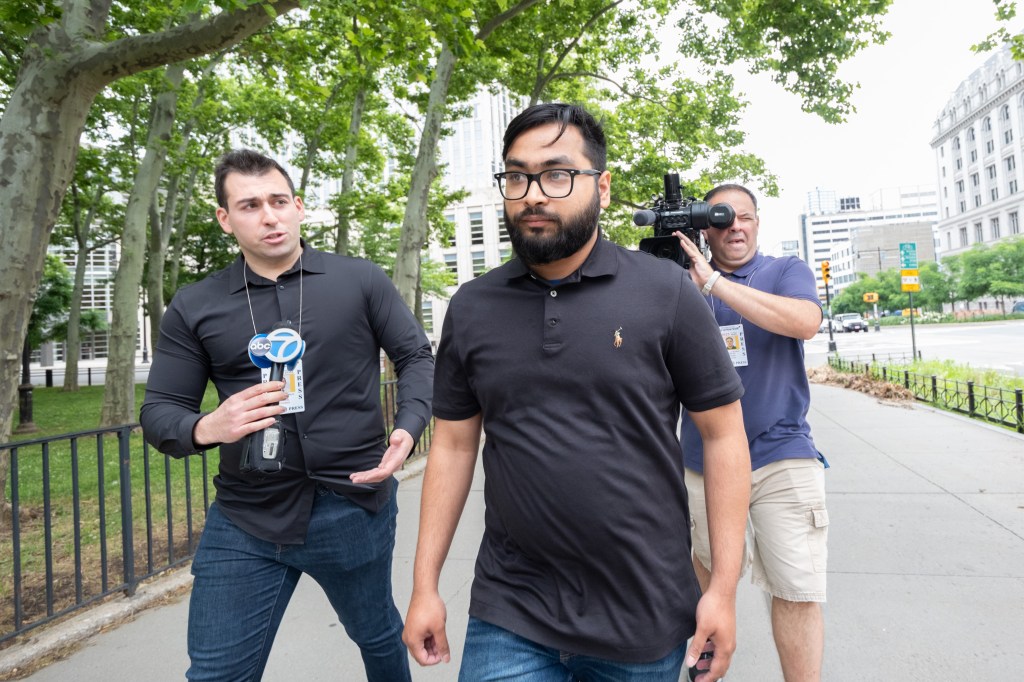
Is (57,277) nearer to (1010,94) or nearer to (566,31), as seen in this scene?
(566,31)

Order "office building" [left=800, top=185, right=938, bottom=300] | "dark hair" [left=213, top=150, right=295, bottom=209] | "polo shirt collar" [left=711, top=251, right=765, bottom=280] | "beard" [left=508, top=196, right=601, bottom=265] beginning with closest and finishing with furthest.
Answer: "beard" [left=508, top=196, right=601, bottom=265]
"dark hair" [left=213, top=150, right=295, bottom=209]
"polo shirt collar" [left=711, top=251, right=765, bottom=280]
"office building" [left=800, top=185, right=938, bottom=300]

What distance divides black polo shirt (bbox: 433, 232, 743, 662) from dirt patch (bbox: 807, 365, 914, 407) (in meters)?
14.5

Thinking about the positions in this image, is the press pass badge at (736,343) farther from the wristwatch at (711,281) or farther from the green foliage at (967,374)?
the green foliage at (967,374)

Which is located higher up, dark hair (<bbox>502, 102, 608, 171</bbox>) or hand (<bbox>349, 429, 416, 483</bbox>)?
dark hair (<bbox>502, 102, 608, 171</bbox>)

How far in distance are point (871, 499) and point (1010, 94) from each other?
105 m

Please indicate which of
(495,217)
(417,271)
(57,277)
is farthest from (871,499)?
(495,217)

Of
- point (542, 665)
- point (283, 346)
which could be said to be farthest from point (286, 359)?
point (542, 665)

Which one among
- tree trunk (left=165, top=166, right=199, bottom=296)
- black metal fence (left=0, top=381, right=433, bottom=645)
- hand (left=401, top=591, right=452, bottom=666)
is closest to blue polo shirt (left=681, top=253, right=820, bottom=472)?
hand (left=401, top=591, right=452, bottom=666)

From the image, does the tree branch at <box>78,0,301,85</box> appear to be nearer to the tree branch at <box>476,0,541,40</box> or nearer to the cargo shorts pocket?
the cargo shorts pocket

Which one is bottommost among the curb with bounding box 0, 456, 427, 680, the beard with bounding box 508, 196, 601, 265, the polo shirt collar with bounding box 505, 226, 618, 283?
the curb with bounding box 0, 456, 427, 680

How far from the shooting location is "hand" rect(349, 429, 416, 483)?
2.21 metres

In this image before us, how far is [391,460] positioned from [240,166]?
44.9 inches

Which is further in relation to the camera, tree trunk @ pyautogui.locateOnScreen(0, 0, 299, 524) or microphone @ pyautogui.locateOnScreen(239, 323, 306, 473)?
tree trunk @ pyautogui.locateOnScreen(0, 0, 299, 524)

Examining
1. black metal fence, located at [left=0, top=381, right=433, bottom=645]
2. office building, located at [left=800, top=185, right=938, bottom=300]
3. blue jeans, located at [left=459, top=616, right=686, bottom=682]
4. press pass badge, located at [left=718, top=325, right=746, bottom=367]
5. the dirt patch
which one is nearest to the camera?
blue jeans, located at [left=459, top=616, right=686, bottom=682]
